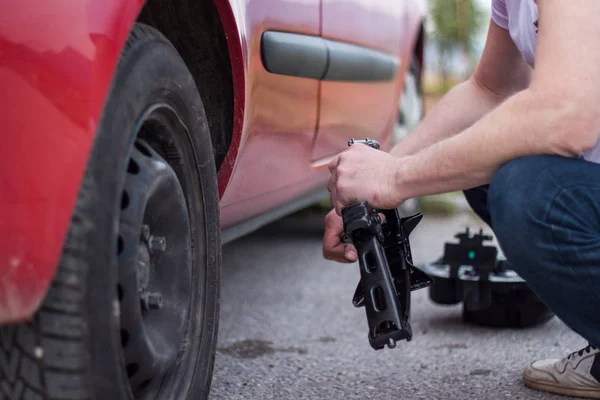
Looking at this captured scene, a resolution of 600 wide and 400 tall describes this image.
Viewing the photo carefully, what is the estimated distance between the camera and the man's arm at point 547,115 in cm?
131

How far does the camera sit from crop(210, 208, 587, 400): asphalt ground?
1.86 m

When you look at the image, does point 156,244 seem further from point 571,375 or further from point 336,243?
point 571,375

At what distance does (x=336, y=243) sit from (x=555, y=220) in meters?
0.44

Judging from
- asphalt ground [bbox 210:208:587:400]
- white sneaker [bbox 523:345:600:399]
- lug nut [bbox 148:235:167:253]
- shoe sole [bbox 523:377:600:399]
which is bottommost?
asphalt ground [bbox 210:208:587:400]

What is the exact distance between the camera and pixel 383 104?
10.3ft

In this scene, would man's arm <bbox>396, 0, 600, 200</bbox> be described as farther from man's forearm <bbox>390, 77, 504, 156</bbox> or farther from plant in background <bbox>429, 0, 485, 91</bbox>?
plant in background <bbox>429, 0, 485, 91</bbox>

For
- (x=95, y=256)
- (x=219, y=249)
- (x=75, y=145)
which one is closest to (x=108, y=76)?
(x=75, y=145)

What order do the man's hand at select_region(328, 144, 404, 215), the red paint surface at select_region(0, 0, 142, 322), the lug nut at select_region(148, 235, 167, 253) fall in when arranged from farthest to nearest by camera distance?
the man's hand at select_region(328, 144, 404, 215) < the lug nut at select_region(148, 235, 167, 253) < the red paint surface at select_region(0, 0, 142, 322)

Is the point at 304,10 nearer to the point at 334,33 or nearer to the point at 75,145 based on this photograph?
the point at 334,33

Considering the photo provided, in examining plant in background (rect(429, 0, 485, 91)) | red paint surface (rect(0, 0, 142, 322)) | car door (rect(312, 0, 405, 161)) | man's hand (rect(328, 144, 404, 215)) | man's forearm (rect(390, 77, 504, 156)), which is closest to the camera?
red paint surface (rect(0, 0, 142, 322))

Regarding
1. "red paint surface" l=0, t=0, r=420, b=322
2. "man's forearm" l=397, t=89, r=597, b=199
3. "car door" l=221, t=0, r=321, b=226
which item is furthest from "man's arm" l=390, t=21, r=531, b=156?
"red paint surface" l=0, t=0, r=420, b=322

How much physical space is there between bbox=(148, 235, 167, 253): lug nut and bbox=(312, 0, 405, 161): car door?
979 millimetres

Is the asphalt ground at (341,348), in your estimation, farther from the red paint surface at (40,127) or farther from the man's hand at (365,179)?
the red paint surface at (40,127)

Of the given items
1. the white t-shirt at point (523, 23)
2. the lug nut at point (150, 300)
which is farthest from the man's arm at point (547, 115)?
the lug nut at point (150, 300)
